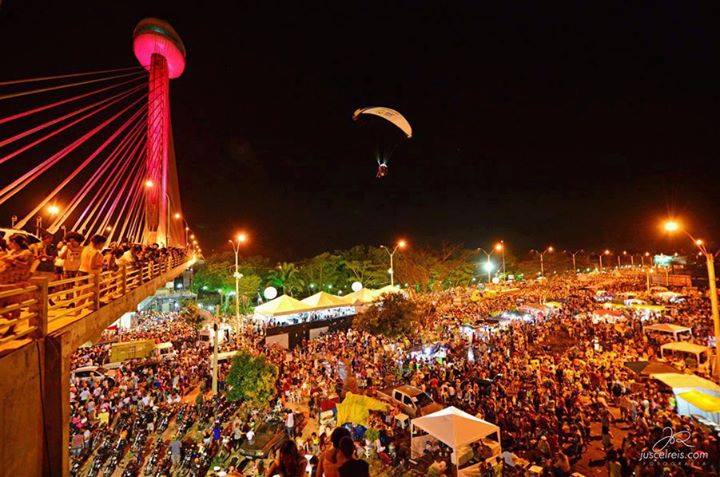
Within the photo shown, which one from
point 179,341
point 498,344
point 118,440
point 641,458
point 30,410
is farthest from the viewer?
point 179,341

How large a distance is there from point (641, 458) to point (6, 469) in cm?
1214

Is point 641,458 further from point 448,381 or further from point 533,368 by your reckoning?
point 533,368

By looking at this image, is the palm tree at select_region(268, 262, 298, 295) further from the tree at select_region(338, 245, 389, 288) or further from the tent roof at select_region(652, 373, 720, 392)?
the tent roof at select_region(652, 373, 720, 392)

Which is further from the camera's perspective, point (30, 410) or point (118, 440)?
point (118, 440)

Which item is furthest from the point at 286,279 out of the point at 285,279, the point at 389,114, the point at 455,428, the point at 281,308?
the point at 455,428

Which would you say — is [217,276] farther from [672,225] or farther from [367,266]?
[672,225]

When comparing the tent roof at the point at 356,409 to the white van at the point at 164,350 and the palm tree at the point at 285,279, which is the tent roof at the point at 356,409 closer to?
the white van at the point at 164,350

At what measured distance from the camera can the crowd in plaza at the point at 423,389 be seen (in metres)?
9.15

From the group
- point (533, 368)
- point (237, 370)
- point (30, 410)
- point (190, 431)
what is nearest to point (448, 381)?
point (533, 368)

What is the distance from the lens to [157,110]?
28.6 meters

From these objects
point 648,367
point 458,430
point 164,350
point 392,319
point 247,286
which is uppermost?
point 392,319

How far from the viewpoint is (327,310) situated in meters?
31.8
